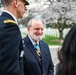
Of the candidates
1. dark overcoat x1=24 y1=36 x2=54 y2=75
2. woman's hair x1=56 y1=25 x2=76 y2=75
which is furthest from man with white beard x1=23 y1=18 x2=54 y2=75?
woman's hair x1=56 y1=25 x2=76 y2=75

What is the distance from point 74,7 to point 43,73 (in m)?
20.5

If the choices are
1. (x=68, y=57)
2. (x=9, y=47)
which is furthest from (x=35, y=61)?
(x=68, y=57)

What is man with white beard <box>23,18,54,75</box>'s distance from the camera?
10.4 ft

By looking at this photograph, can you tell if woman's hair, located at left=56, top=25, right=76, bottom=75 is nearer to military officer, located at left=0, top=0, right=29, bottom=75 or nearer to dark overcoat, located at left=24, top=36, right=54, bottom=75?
military officer, located at left=0, top=0, right=29, bottom=75

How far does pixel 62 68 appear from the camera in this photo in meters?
1.60

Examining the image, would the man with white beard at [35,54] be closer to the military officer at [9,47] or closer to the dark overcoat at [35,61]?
the dark overcoat at [35,61]

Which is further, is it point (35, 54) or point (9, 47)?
point (35, 54)

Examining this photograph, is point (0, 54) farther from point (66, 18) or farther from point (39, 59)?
point (66, 18)

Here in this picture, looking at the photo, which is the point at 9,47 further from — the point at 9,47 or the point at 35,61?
the point at 35,61

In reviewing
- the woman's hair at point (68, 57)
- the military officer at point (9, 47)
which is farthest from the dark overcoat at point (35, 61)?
Result: the woman's hair at point (68, 57)

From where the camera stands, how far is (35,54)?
3.28 meters

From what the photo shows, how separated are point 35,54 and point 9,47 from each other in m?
1.04

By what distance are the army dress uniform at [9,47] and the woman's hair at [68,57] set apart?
28.9 inches

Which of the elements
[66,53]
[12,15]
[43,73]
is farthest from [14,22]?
[43,73]
